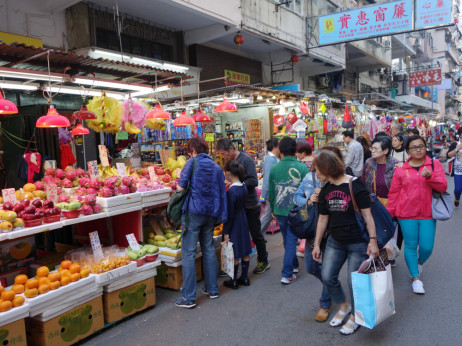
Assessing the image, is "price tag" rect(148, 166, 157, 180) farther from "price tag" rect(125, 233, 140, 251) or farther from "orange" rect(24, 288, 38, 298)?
"orange" rect(24, 288, 38, 298)

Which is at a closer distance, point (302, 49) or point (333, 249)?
point (333, 249)

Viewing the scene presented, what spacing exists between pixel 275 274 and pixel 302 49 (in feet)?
35.6

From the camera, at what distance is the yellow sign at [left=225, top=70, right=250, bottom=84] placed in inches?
504

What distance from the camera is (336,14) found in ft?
34.2

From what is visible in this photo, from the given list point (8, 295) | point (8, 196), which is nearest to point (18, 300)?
point (8, 295)

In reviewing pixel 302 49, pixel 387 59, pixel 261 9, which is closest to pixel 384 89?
pixel 387 59

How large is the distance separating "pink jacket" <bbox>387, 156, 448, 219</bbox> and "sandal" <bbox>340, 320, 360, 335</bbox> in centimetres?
149

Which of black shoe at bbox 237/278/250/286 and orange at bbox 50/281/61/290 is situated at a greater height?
orange at bbox 50/281/61/290

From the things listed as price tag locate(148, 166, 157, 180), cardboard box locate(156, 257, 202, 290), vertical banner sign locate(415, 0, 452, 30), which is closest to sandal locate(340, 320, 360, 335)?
cardboard box locate(156, 257, 202, 290)

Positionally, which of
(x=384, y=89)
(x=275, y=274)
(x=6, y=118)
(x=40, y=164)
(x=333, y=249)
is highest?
(x=384, y=89)

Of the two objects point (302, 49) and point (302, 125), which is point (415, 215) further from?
point (302, 49)

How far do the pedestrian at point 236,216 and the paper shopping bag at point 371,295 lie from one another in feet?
6.02

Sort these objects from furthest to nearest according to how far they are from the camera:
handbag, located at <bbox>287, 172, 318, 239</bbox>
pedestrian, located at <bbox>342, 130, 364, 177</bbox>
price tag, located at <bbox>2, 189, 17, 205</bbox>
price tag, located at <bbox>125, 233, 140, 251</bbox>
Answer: pedestrian, located at <bbox>342, 130, 364, 177</bbox>
price tag, located at <bbox>125, 233, 140, 251</bbox>
price tag, located at <bbox>2, 189, 17, 205</bbox>
handbag, located at <bbox>287, 172, 318, 239</bbox>

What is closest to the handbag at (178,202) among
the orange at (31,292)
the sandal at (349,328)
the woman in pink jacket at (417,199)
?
the orange at (31,292)
